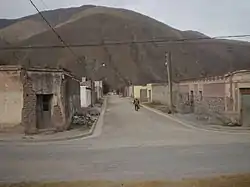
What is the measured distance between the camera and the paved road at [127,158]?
12.9 metres

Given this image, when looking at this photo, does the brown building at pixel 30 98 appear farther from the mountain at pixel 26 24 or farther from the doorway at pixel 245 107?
the doorway at pixel 245 107

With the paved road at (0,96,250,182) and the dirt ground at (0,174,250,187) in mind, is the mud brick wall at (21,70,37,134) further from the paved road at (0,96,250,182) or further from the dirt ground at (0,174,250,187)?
the dirt ground at (0,174,250,187)

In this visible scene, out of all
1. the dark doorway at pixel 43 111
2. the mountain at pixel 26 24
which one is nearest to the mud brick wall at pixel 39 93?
the dark doorway at pixel 43 111

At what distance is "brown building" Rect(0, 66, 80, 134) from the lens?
25016 mm

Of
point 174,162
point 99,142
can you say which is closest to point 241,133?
point 99,142

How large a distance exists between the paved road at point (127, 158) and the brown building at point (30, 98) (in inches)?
135

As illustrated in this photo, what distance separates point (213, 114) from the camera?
3809 centimetres

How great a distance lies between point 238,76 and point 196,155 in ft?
50.1

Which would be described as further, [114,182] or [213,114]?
[213,114]

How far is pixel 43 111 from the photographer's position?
2688cm

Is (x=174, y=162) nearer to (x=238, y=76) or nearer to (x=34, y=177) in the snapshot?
(x=34, y=177)

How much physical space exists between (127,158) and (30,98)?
10923mm

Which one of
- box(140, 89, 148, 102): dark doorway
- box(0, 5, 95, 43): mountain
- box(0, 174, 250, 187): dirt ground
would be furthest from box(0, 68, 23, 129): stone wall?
box(140, 89, 148, 102): dark doorway

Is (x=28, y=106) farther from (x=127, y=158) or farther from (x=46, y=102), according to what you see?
(x=127, y=158)
